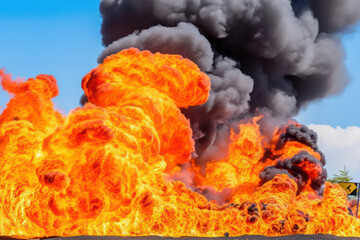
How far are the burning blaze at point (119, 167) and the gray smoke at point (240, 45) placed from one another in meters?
9.20

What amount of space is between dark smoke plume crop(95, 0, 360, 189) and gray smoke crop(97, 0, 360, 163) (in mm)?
74

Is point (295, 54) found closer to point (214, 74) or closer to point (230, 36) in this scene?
point (230, 36)

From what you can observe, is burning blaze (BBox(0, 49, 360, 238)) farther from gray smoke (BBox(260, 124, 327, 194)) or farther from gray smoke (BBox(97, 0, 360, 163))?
gray smoke (BBox(97, 0, 360, 163))

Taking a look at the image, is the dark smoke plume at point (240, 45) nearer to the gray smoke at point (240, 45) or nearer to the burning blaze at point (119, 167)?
the gray smoke at point (240, 45)

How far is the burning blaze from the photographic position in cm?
1717

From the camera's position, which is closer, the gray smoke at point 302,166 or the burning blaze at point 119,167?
the burning blaze at point 119,167

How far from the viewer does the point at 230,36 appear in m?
37.0

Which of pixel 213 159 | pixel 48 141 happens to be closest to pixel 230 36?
pixel 213 159

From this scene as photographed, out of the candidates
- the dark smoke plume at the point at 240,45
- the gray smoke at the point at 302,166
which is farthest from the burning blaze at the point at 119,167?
the dark smoke plume at the point at 240,45

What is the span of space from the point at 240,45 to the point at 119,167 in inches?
935

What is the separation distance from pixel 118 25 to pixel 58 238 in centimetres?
2381

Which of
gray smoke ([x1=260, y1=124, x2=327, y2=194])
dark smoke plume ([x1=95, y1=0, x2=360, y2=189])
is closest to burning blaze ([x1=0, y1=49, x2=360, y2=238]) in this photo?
gray smoke ([x1=260, y1=124, x2=327, y2=194])

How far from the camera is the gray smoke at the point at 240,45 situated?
32.4 meters

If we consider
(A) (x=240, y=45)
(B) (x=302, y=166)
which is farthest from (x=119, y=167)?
(A) (x=240, y=45)
